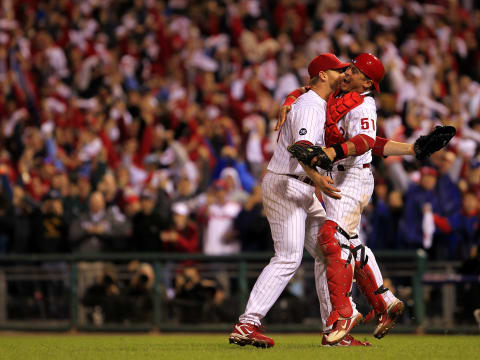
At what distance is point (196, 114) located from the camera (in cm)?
1759

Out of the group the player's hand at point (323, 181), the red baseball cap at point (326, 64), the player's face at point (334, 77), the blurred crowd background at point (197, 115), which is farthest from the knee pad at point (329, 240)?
the blurred crowd background at point (197, 115)

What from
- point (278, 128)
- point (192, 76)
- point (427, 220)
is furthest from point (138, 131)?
point (278, 128)

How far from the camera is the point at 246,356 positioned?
7.19 m

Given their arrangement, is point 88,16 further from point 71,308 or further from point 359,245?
point 359,245

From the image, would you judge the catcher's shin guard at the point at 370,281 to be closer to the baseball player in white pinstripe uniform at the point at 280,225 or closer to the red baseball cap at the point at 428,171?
the baseball player in white pinstripe uniform at the point at 280,225

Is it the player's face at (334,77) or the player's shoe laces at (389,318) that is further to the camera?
the player's face at (334,77)

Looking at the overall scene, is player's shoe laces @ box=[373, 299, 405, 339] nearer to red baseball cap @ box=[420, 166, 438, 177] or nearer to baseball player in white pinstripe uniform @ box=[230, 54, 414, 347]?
baseball player in white pinstripe uniform @ box=[230, 54, 414, 347]

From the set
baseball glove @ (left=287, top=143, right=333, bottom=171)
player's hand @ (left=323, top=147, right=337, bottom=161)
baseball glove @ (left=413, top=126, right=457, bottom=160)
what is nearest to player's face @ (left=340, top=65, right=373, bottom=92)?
baseball glove @ (left=413, top=126, right=457, bottom=160)

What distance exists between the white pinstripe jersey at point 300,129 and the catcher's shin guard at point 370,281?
0.78m

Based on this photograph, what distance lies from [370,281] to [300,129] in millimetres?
1324

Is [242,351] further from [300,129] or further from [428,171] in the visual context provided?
[428,171]

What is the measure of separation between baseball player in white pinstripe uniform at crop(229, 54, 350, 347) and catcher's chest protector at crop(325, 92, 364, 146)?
111mm

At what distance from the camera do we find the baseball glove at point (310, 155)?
7336mm

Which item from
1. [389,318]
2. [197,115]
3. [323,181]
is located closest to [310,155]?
[323,181]
